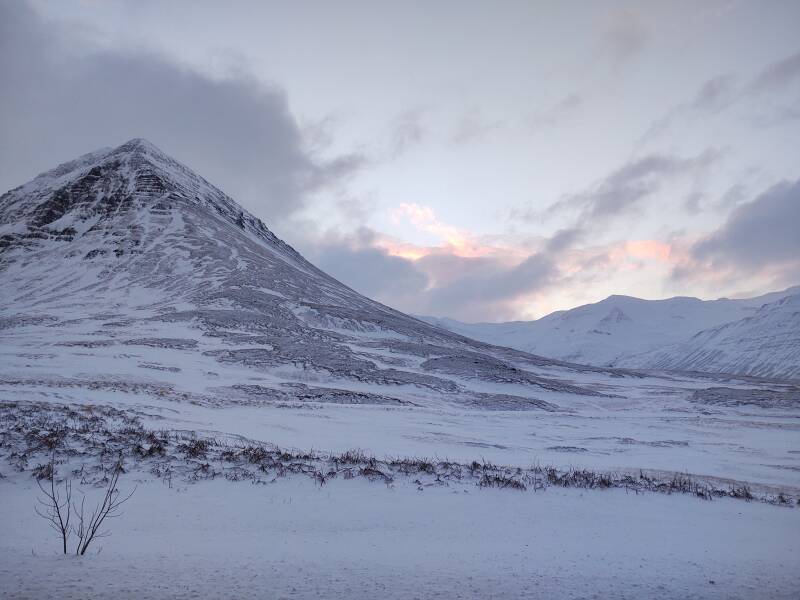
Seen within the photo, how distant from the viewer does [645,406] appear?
54156 mm

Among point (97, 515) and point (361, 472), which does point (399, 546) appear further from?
point (97, 515)

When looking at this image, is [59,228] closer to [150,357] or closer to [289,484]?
[150,357]

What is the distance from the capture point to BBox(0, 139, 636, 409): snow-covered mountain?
41469mm

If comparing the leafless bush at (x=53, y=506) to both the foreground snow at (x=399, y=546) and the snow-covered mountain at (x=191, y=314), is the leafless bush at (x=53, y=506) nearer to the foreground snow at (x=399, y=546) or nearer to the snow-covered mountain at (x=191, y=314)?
the foreground snow at (x=399, y=546)

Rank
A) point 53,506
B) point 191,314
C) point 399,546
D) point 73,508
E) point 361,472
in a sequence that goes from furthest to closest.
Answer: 1. point 191,314
2. point 361,472
3. point 53,506
4. point 73,508
5. point 399,546

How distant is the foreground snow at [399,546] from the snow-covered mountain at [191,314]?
→ 23.4m

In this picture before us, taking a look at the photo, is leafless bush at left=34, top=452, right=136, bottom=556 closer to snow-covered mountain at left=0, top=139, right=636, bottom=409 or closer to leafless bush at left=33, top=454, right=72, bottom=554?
leafless bush at left=33, top=454, right=72, bottom=554

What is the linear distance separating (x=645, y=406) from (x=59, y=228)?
119654 mm

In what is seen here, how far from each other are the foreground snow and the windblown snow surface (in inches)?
1.8

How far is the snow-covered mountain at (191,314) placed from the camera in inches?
1633

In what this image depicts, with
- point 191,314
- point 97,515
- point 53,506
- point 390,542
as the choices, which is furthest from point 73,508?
point 191,314

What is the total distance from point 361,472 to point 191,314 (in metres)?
59.1

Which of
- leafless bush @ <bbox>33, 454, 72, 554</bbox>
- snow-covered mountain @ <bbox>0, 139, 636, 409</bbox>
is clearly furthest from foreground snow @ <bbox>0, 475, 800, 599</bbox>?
snow-covered mountain @ <bbox>0, 139, 636, 409</bbox>

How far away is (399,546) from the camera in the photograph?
8.09 m
